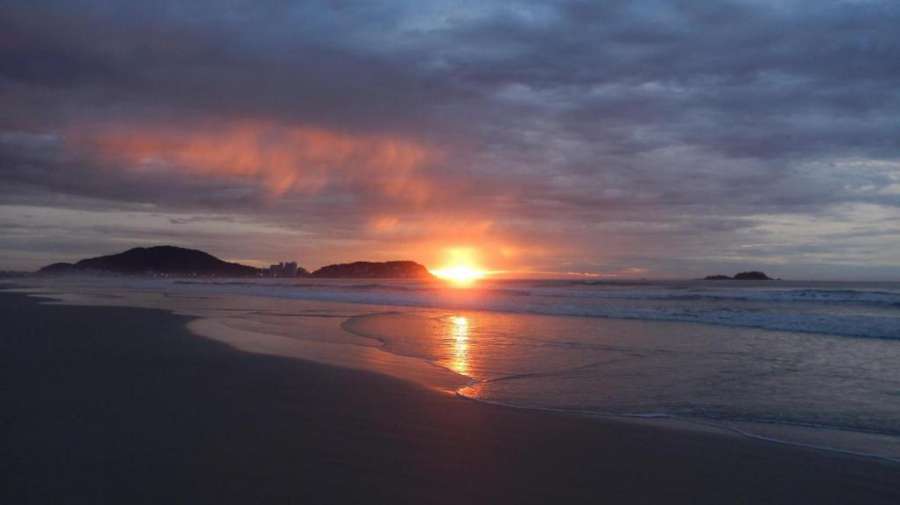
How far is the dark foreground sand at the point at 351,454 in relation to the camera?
4.59m

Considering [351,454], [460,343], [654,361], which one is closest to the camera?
[351,454]

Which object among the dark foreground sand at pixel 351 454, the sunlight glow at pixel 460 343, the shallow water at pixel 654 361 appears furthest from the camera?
the sunlight glow at pixel 460 343

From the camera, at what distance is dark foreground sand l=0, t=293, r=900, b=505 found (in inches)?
181

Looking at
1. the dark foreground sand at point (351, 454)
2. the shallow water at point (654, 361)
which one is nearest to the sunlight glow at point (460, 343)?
the shallow water at point (654, 361)

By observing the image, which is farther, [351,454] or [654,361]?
[654,361]

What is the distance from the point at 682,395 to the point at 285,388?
537 cm

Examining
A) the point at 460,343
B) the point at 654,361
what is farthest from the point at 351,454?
the point at 460,343

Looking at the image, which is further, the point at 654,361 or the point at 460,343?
the point at 460,343

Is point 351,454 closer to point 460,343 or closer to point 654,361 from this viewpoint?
point 654,361

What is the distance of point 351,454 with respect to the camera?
5.46 m

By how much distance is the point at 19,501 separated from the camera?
4.17 m

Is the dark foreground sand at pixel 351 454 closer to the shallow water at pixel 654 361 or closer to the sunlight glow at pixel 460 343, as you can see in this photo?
the shallow water at pixel 654 361

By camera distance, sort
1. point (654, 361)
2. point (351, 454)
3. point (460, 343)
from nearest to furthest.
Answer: point (351, 454)
point (654, 361)
point (460, 343)

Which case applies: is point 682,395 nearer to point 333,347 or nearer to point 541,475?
point 541,475
